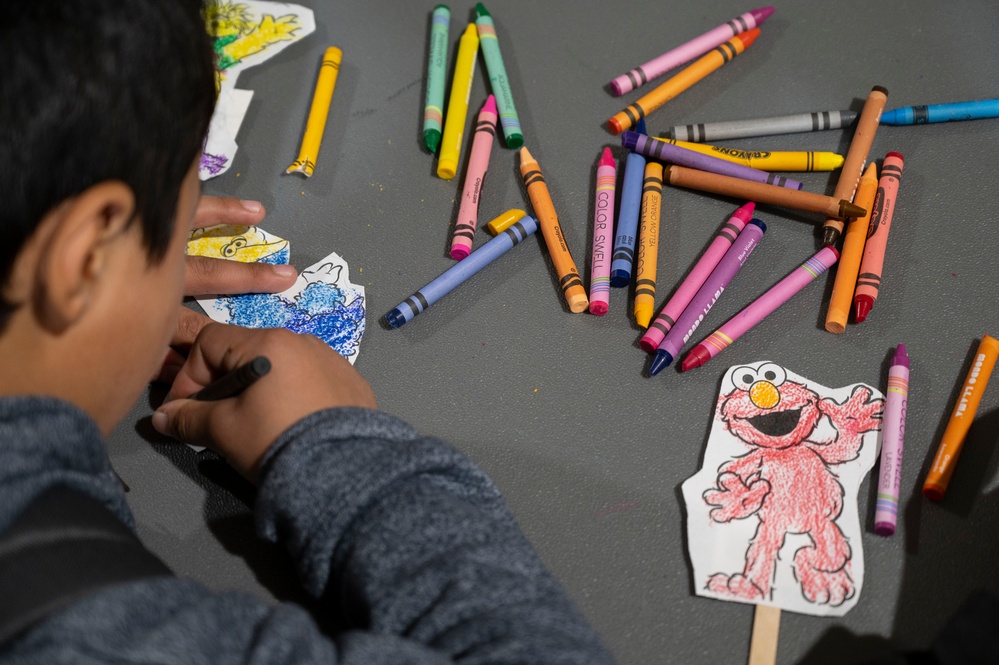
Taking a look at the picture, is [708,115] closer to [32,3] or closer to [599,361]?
[599,361]

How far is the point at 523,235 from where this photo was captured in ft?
2.69

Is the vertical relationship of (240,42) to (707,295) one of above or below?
above

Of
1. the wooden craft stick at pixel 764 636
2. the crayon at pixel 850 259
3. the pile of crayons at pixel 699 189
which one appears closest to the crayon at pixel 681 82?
the pile of crayons at pixel 699 189

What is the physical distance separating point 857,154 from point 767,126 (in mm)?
101

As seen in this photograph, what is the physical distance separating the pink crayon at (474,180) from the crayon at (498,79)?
0.01 metres

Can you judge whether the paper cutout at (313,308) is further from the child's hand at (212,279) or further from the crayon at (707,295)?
A: the crayon at (707,295)

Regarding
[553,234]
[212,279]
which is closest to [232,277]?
[212,279]

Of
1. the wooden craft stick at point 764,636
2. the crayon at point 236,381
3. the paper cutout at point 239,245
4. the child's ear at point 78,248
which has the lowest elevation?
the wooden craft stick at point 764,636

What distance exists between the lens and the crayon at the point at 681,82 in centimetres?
91

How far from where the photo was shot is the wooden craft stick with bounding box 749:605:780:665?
593 millimetres

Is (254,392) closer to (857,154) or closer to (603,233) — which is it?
(603,233)

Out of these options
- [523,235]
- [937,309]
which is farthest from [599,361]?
[937,309]

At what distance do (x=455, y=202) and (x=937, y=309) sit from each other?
0.49 meters

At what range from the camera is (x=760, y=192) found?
0.83 m
